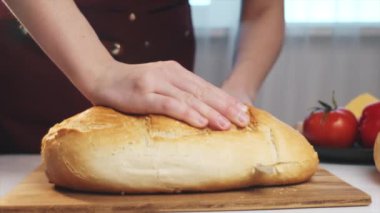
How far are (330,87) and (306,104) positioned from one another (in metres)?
0.10

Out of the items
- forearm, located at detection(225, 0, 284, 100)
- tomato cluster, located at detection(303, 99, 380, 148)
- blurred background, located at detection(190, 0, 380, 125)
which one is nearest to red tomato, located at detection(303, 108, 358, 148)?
tomato cluster, located at detection(303, 99, 380, 148)

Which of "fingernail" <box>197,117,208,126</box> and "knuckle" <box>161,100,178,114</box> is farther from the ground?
"knuckle" <box>161,100,178,114</box>

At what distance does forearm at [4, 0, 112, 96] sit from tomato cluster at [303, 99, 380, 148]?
1.53ft

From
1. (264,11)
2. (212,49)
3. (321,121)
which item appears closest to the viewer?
(321,121)

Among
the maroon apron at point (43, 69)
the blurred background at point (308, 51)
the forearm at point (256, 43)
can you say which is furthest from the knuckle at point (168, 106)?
the blurred background at point (308, 51)

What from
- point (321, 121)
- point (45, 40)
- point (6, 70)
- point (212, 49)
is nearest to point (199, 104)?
point (45, 40)

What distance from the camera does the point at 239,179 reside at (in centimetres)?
79

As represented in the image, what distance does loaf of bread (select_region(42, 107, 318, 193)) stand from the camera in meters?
0.77

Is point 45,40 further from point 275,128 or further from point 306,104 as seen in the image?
point 306,104

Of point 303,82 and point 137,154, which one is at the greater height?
point 137,154

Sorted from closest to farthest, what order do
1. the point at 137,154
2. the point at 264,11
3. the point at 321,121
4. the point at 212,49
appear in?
1. the point at 137,154
2. the point at 321,121
3. the point at 264,11
4. the point at 212,49

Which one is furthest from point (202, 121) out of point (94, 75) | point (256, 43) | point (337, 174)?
point (256, 43)

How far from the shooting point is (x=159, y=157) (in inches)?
30.4

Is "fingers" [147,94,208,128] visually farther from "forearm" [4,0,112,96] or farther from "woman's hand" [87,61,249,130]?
"forearm" [4,0,112,96]
